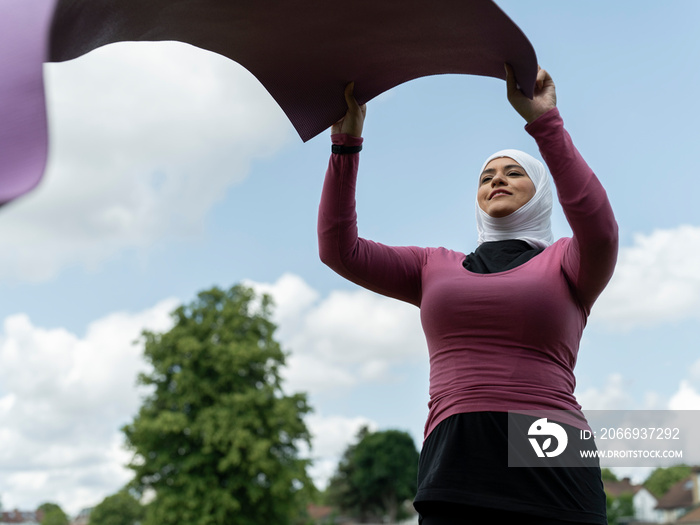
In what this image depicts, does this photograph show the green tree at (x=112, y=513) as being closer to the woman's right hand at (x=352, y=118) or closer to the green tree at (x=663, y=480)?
the green tree at (x=663, y=480)

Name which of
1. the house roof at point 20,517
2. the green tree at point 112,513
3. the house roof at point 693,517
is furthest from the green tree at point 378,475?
the house roof at point 20,517

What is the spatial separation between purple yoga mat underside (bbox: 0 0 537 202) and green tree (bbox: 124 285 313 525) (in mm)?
23278

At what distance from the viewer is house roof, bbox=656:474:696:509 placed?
80.4m

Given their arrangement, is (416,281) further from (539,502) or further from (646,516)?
(646,516)

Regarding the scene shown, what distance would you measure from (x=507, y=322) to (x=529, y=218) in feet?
1.93

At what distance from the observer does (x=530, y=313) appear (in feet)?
8.45

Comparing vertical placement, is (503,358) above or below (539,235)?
below

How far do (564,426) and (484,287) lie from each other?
550 mm

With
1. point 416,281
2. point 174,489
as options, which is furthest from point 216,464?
point 416,281

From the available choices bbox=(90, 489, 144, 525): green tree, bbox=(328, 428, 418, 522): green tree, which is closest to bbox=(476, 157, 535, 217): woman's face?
bbox=(90, 489, 144, 525): green tree

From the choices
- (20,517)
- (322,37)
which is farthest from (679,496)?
(20,517)

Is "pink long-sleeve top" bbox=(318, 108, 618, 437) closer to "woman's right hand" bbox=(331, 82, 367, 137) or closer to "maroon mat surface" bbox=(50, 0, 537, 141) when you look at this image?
"maroon mat surface" bbox=(50, 0, 537, 141)

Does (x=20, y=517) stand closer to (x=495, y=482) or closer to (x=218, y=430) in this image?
(x=218, y=430)

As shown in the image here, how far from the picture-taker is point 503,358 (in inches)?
100.0
